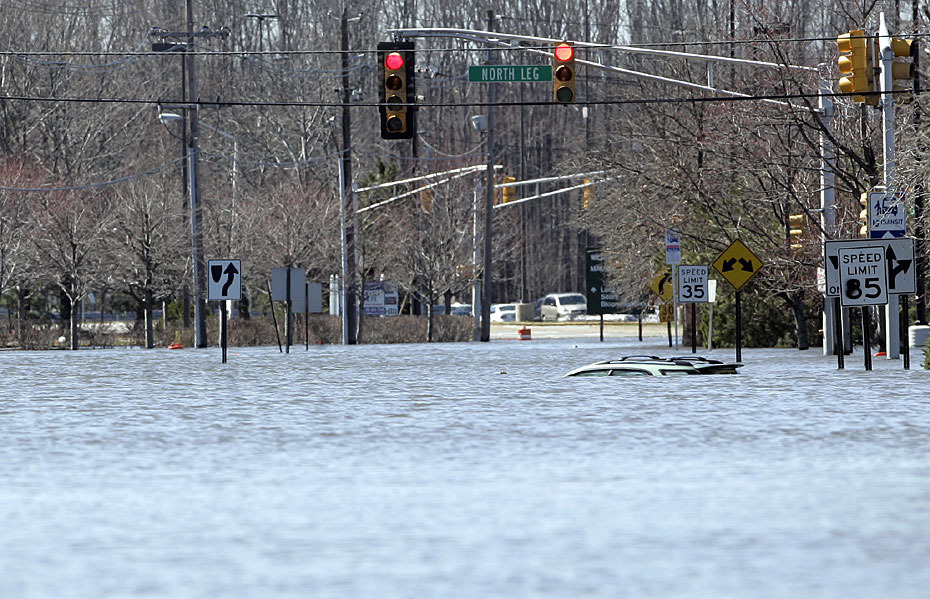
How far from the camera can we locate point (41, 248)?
2501 inches

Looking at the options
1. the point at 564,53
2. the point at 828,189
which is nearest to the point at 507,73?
the point at 564,53

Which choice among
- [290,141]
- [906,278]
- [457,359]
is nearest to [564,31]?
[290,141]

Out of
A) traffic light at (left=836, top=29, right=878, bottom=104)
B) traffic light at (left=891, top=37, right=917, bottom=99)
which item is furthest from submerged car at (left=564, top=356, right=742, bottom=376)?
traffic light at (left=891, top=37, right=917, bottom=99)

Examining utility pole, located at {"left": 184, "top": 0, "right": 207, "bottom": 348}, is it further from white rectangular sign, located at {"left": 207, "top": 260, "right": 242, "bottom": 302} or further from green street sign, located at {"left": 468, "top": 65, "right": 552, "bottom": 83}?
green street sign, located at {"left": 468, "top": 65, "right": 552, "bottom": 83}

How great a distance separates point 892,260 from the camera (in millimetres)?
32031

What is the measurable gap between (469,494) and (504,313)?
92187mm

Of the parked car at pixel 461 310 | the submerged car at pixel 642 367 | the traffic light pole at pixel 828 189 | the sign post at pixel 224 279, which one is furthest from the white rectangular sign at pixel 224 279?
the parked car at pixel 461 310

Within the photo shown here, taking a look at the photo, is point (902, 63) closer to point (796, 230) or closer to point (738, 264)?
point (738, 264)

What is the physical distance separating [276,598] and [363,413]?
45.9ft

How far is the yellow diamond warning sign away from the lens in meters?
39.2

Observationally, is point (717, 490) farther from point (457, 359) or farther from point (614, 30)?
point (614, 30)

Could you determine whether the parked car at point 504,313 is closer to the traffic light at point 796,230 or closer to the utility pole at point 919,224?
the utility pole at point 919,224

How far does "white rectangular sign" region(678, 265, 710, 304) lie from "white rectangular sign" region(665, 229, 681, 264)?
4840mm

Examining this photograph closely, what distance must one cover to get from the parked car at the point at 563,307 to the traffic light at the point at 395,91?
2822 inches
